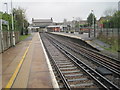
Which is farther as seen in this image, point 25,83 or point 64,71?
point 64,71

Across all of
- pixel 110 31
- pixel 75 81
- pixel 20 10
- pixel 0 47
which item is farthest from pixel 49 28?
pixel 75 81

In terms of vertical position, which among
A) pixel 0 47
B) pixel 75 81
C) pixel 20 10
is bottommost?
pixel 75 81

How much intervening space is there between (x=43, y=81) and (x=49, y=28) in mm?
108504

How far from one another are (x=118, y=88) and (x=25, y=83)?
3.62 meters

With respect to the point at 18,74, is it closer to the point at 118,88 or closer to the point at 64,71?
the point at 64,71

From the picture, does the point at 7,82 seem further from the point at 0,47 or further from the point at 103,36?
the point at 103,36

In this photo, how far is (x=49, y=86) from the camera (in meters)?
5.86

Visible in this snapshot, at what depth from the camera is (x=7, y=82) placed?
6.32 meters

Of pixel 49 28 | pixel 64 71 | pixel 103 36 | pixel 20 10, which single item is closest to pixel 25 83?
pixel 64 71

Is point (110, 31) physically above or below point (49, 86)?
above

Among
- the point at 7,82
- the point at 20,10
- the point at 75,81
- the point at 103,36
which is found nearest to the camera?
the point at 7,82

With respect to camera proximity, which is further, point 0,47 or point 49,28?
point 49,28

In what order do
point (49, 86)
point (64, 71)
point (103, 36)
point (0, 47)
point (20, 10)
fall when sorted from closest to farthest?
1. point (49, 86)
2. point (64, 71)
3. point (0, 47)
4. point (103, 36)
5. point (20, 10)

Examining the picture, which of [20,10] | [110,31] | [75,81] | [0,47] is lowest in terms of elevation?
[75,81]
